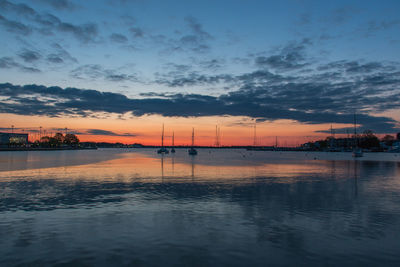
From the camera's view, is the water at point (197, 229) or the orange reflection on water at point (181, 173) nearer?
the water at point (197, 229)

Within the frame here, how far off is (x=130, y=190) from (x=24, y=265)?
1654cm

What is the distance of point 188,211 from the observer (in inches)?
727

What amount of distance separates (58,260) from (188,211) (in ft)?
29.4

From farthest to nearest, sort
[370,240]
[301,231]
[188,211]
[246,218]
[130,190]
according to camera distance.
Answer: [130,190]
[188,211]
[246,218]
[301,231]
[370,240]

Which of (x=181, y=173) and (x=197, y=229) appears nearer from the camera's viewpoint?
(x=197, y=229)

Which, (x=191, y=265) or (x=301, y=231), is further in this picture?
(x=301, y=231)

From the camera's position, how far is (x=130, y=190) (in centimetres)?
2659

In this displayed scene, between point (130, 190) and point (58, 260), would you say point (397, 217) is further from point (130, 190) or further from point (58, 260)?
point (130, 190)

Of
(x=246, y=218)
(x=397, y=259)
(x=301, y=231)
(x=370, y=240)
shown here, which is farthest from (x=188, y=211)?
(x=397, y=259)

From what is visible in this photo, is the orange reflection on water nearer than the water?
No

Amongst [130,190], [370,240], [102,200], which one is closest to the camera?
[370,240]

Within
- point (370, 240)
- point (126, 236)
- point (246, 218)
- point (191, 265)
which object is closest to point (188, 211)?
point (246, 218)

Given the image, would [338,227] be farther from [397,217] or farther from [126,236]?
[126,236]

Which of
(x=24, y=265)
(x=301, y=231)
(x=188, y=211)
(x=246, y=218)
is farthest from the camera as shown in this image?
(x=188, y=211)
